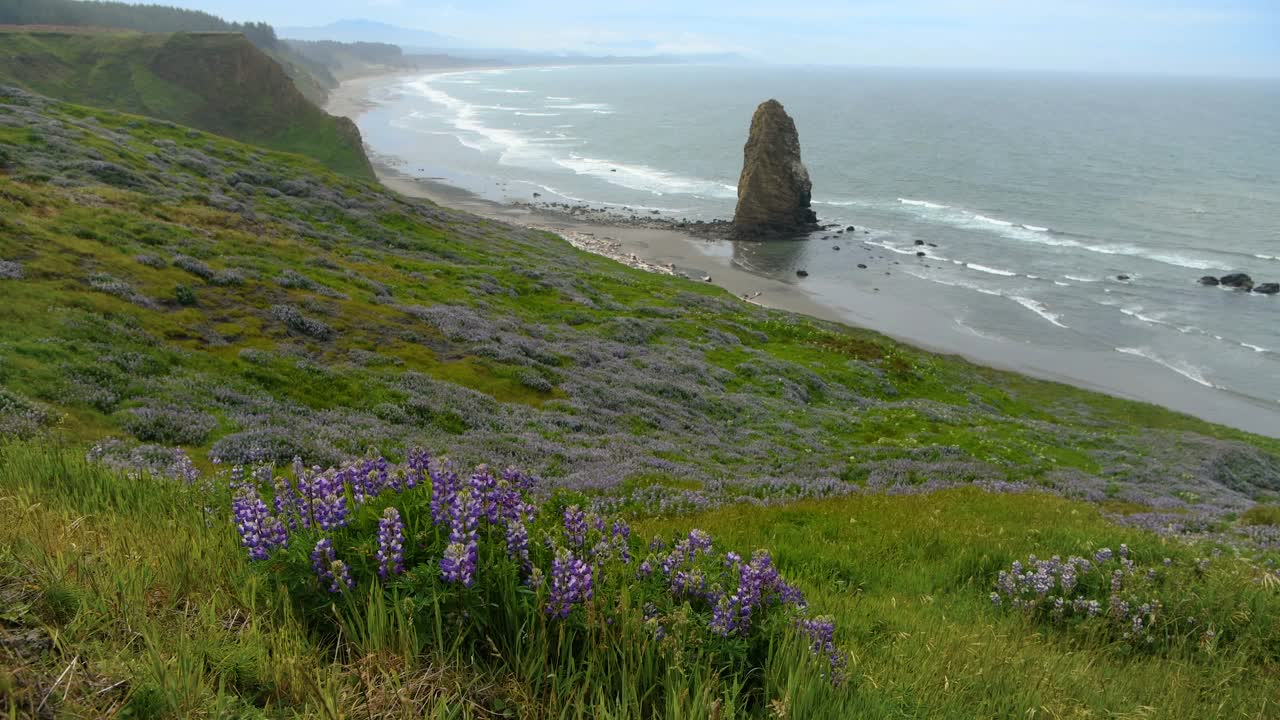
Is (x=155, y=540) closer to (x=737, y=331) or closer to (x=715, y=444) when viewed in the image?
(x=715, y=444)

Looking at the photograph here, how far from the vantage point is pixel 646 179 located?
12512 centimetres

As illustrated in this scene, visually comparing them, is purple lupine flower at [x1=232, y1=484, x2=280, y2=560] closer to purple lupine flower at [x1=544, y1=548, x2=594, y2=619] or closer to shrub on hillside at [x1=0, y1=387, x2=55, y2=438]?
purple lupine flower at [x1=544, y1=548, x2=594, y2=619]

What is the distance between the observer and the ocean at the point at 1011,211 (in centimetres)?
5853

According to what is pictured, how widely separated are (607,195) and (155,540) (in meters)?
109

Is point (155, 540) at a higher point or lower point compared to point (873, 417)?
higher

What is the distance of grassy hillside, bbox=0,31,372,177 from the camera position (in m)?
89.5

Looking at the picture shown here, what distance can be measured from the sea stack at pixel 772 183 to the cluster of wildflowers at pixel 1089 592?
82450 mm

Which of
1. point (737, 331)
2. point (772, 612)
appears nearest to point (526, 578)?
point (772, 612)

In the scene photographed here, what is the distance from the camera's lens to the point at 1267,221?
306ft

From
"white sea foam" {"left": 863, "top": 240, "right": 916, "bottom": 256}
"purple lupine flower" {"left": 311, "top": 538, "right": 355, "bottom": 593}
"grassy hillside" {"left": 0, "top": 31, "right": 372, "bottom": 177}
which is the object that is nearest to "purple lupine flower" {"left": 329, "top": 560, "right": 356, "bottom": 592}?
"purple lupine flower" {"left": 311, "top": 538, "right": 355, "bottom": 593}

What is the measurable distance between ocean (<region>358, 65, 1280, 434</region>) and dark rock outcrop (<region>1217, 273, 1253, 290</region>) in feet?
7.35

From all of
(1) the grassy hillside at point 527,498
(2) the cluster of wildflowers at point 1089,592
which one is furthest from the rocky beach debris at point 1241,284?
(2) the cluster of wildflowers at point 1089,592

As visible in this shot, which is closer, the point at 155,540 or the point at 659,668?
the point at 659,668

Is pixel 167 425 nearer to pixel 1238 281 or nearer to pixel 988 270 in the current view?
pixel 988 270
